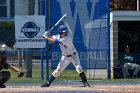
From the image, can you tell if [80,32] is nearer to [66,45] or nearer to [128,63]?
[128,63]

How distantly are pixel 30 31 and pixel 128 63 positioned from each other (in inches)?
168

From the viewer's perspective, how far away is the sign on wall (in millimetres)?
19828

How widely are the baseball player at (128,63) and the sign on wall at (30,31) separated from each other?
3544 millimetres

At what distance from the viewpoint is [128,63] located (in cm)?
2139

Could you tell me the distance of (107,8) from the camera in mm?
20797

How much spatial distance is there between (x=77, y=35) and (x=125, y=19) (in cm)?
266

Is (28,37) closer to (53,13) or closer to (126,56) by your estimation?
(53,13)

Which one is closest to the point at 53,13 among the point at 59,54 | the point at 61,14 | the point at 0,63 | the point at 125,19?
the point at 61,14

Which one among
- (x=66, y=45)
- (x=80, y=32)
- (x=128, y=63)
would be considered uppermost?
(x=80, y=32)

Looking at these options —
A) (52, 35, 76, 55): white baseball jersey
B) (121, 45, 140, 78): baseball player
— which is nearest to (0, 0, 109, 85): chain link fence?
(121, 45, 140, 78): baseball player

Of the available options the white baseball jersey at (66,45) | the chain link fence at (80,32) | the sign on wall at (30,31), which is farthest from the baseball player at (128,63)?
the white baseball jersey at (66,45)

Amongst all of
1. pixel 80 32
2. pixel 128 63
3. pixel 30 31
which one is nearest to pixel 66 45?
pixel 30 31

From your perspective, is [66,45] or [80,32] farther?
[80,32]

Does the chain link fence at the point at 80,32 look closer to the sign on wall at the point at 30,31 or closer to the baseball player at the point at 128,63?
the sign on wall at the point at 30,31
